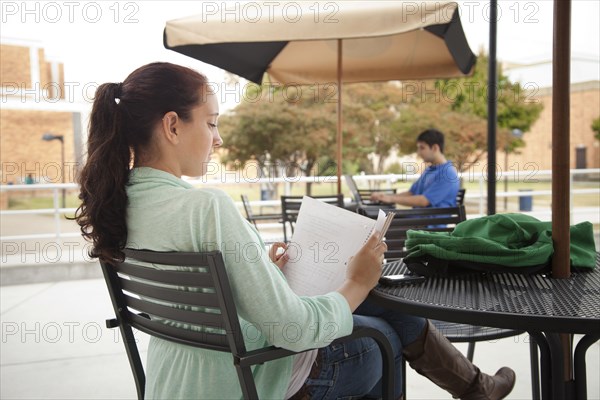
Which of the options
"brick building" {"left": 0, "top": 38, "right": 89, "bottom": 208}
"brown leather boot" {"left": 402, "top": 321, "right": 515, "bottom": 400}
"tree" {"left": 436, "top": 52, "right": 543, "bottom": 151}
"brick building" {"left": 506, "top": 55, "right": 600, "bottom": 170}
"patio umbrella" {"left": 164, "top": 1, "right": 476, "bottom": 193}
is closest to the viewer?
"brown leather boot" {"left": 402, "top": 321, "right": 515, "bottom": 400}

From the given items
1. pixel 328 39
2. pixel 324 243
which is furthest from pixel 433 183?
pixel 324 243

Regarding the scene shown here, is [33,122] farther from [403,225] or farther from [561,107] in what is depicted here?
[561,107]

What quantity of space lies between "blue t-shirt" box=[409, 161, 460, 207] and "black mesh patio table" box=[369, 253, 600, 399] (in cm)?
283

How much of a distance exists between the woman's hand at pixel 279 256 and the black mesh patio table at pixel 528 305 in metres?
0.24

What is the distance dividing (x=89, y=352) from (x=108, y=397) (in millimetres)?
692

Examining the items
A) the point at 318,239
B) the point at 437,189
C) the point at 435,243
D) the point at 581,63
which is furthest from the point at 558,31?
the point at 581,63

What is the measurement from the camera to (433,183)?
4.28 m

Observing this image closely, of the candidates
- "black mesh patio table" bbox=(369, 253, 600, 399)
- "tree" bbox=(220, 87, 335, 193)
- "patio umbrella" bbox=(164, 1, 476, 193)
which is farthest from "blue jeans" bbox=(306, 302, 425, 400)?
"tree" bbox=(220, 87, 335, 193)

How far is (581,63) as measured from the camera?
758 inches

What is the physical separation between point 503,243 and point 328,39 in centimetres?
273

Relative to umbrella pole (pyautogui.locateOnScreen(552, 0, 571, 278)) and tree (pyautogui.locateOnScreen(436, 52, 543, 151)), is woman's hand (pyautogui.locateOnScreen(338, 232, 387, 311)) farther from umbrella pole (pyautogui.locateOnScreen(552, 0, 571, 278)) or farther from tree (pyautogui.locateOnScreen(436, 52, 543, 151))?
tree (pyautogui.locateOnScreen(436, 52, 543, 151))

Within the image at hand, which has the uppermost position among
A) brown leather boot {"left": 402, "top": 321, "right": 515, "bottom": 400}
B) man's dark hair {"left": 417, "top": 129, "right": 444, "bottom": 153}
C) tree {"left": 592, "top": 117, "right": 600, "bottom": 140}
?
tree {"left": 592, "top": 117, "right": 600, "bottom": 140}

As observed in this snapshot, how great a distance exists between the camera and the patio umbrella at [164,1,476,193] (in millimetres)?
3389

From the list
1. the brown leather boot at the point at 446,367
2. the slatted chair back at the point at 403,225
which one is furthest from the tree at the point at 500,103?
the brown leather boot at the point at 446,367
